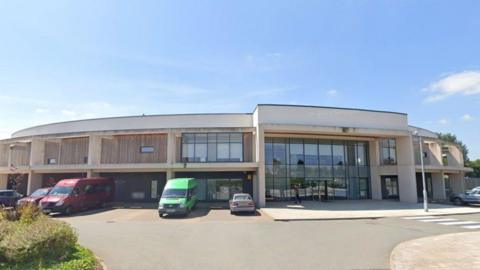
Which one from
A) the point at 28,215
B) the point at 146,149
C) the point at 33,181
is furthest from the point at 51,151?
the point at 28,215

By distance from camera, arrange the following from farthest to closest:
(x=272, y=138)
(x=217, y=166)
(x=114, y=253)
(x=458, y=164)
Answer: (x=458, y=164) < (x=272, y=138) < (x=217, y=166) < (x=114, y=253)

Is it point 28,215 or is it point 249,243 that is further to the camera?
point 249,243

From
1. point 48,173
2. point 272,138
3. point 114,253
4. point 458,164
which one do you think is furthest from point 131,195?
point 458,164

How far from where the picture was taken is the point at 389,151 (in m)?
31.3

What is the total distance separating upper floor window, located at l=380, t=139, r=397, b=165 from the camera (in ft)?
100

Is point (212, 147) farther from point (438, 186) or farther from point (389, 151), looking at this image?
point (438, 186)

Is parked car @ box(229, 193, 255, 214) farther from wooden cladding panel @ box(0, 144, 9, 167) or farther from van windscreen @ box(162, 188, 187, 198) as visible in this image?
wooden cladding panel @ box(0, 144, 9, 167)

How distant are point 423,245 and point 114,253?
948cm

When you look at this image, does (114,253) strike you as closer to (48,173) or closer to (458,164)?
(48,173)

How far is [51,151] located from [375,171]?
31.2m

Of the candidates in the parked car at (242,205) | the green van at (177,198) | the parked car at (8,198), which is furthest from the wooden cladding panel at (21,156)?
the parked car at (242,205)

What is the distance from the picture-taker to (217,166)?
2525cm

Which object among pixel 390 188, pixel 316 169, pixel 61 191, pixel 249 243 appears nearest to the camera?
pixel 249 243

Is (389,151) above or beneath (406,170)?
above
